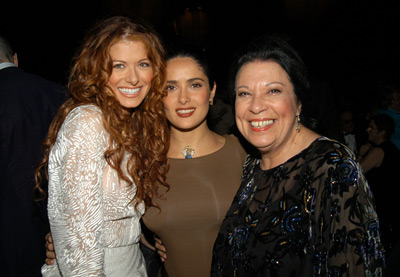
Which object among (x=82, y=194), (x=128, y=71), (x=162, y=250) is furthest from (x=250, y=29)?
(x=82, y=194)

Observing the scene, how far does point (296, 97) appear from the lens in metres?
1.60

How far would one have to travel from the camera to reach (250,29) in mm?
7645

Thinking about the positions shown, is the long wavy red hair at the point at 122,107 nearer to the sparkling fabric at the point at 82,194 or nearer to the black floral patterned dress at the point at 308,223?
the sparkling fabric at the point at 82,194

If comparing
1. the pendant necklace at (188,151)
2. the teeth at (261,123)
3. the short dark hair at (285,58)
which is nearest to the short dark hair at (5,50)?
the pendant necklace at (188,151)

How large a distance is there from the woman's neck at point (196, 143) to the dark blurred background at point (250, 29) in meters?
2.25

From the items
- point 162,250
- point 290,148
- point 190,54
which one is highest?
point 190,54

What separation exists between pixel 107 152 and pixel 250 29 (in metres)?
6.96

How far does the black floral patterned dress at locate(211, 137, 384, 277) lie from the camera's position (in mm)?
1173

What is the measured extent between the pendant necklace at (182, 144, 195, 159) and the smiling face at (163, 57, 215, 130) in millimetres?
149

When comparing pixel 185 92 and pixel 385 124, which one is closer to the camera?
pixel 185 92

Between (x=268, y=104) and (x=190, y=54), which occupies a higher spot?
(x=190, y=54)

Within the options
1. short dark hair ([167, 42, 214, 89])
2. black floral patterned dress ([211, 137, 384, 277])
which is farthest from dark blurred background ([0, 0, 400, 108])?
black floral patterned dress ([211, 137, 384, 277])

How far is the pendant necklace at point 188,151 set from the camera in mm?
2082

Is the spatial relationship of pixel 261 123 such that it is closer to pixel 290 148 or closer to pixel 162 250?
pixel 290 148
